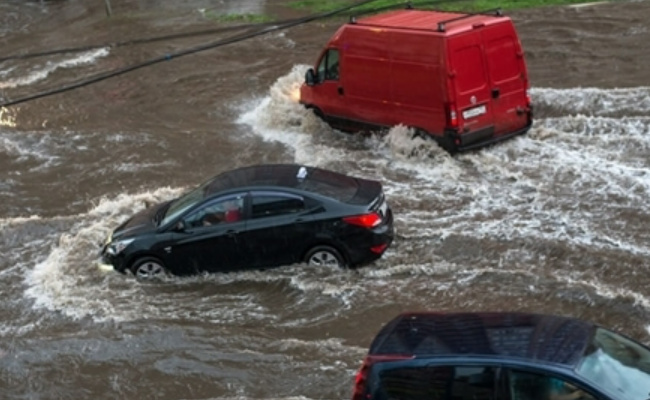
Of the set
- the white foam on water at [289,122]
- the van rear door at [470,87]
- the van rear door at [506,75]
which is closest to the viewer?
the van rear door at [470,87]

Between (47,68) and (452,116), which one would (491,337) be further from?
(47,68)

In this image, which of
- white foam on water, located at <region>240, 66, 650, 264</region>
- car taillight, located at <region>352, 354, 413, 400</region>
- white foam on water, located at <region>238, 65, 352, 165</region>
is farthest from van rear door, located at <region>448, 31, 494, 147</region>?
car taillight, located at <region>352, 354, 413, 400</region>

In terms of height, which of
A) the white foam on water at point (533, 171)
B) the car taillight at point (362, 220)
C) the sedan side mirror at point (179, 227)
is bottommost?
the white foam on water at point (533, 171)

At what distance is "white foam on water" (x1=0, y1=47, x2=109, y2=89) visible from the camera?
2319cm

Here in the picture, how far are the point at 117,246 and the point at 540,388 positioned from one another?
735cm

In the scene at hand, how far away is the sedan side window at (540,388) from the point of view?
217 inches

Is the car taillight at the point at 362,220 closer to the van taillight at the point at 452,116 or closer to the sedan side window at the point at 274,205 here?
the sedan side window at the point at 274,205

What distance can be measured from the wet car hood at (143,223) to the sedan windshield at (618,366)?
6.85 metres

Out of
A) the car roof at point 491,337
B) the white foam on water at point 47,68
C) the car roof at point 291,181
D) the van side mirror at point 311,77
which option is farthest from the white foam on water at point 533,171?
the white foam on water at point 47,68

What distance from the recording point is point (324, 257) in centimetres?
1118

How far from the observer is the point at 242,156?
1625 centimetres

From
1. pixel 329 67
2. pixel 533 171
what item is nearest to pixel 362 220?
pixel 533 171

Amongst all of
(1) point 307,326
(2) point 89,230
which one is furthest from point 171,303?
(2) point 89,230

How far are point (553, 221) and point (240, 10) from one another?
2045 centimetres
